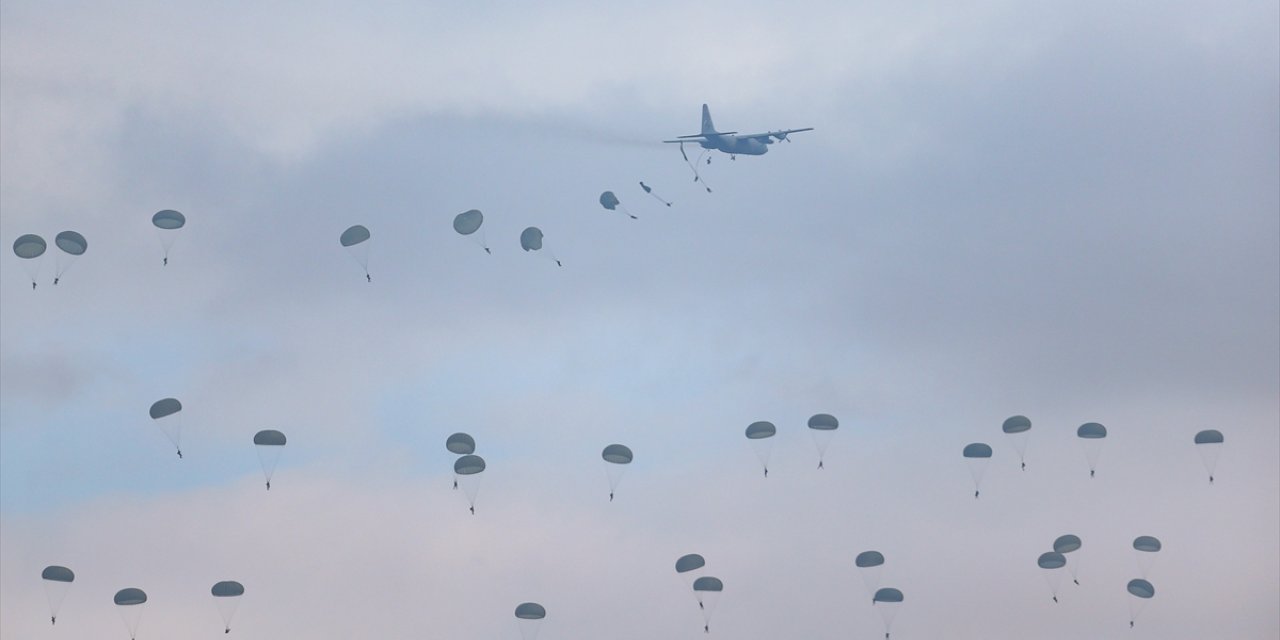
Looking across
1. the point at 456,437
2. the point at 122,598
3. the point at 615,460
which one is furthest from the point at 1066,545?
the point at 122,598

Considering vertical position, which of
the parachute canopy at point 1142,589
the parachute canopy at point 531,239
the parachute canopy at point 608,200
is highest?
the parachute canopy at point 608,200

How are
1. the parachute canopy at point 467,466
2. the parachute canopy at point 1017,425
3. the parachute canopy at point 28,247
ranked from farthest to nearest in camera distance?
the parachute canopy at point 1017,425, the parachute canopy at point 467,466, the parachute canopy at point 28,247

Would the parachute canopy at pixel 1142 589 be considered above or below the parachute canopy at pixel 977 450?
below

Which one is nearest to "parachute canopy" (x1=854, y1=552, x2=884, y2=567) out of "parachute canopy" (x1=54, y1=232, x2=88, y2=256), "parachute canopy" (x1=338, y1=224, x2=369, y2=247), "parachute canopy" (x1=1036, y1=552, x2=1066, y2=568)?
"parachute canopy" (x1=1036, y1=552, x2=1066, y2=568)

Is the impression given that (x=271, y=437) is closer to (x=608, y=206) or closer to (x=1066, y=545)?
(x=608, y=206)

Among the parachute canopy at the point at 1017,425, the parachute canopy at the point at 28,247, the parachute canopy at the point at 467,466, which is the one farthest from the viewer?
the parachute canopy at the point at 1017,425

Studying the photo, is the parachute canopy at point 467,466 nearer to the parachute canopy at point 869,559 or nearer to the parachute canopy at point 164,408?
the parachute canopy at point 164,408

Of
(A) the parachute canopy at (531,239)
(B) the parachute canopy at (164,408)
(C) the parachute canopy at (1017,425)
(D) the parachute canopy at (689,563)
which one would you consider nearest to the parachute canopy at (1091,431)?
(C) the parachute canopy at (1017,425)

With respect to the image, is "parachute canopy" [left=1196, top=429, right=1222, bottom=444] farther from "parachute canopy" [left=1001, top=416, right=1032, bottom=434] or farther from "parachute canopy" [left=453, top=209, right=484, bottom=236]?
"parachute canopy" [left=453, top=209, right=484, bottom=236]
